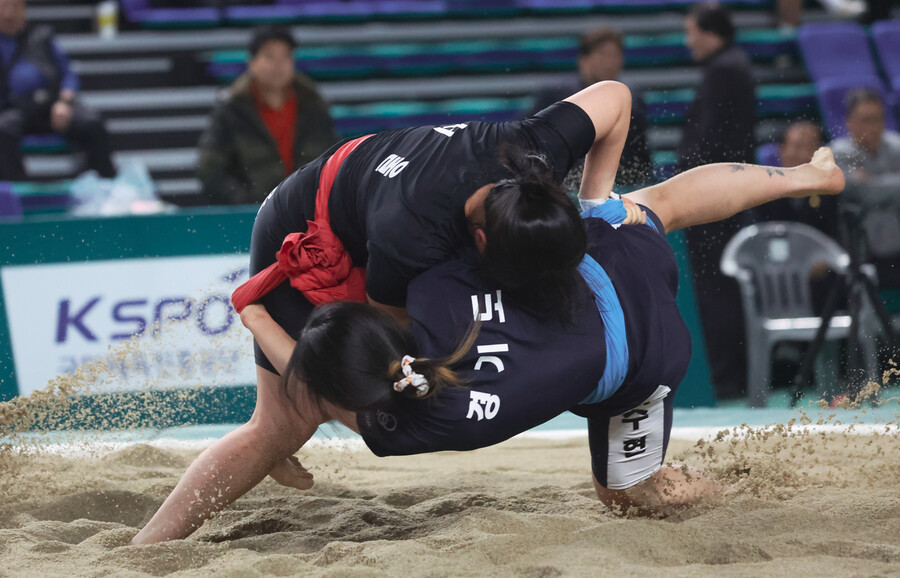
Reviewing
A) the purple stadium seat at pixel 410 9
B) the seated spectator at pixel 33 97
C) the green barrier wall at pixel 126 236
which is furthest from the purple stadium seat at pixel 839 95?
the seated spectator at pixel 33 97

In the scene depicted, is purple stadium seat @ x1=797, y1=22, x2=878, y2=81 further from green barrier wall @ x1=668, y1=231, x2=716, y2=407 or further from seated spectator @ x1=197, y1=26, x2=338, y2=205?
seated spectator @ x1=197, y1=26, x2=338, y2=205

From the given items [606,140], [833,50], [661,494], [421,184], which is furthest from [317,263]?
[833,50]

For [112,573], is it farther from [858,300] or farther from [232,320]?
[858,300]

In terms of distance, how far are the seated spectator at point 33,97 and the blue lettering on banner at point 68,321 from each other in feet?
7.97

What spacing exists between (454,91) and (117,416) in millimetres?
4960

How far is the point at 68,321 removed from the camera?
16.1 feet

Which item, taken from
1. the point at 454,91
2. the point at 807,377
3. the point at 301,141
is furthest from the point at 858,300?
the point at 454,91

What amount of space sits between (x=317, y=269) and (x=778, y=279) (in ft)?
10.5

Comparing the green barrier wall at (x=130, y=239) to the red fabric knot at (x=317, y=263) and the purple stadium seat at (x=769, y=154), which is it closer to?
the purple stadium seat at (x=769, y=154)

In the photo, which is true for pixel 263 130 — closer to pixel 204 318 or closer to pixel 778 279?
pixel 204 318

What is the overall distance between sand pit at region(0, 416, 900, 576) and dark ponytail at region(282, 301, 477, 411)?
1.58 feet

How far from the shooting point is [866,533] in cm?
273

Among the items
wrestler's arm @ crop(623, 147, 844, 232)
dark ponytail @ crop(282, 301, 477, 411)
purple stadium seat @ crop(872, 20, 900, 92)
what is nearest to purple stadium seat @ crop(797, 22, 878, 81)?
purple stadium seat @ crop(872, 20, 900, 92)

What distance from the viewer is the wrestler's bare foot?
333cm
